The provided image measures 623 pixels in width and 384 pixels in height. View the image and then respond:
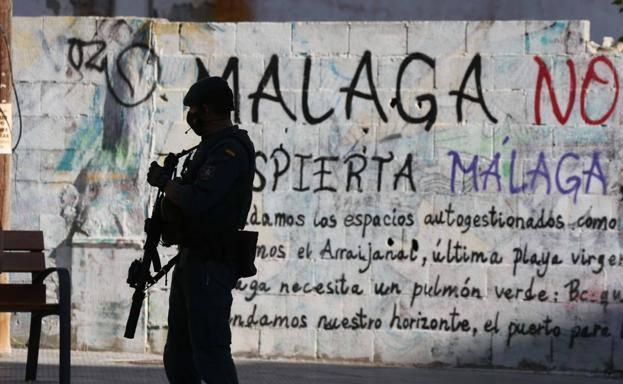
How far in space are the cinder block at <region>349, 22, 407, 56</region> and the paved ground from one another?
7.47 ft

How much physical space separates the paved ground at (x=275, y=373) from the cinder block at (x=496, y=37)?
230cm

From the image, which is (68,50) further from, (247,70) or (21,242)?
(21,242)

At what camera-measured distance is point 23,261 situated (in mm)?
8969

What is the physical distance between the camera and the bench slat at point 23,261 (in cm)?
888

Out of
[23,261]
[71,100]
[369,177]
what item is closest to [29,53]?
[71,100]

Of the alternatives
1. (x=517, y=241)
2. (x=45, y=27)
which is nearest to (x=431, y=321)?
(x=517, y=241)

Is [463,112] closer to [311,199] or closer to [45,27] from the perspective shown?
[311,199]

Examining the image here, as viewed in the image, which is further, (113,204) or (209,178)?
(113,204)

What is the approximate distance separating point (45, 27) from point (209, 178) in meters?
4.92

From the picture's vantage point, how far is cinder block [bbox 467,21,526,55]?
424 inches

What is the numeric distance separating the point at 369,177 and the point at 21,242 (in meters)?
2.85

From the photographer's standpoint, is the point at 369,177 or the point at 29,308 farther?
the point at 369,177

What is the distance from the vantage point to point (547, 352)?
10.7 meters

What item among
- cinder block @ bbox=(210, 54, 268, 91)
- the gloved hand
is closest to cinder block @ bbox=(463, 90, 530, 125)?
cinder block @ bbox=(210, 54, 268, 91)
